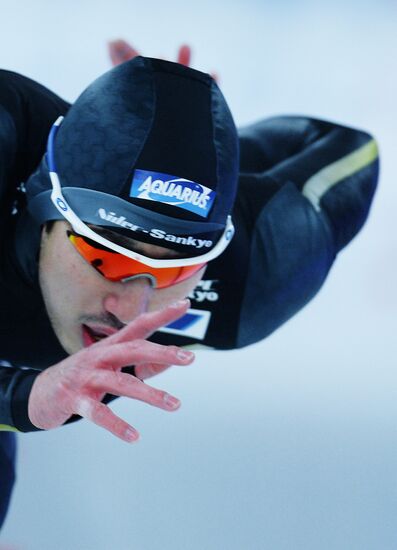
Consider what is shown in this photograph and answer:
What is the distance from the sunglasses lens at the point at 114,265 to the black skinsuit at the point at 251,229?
0.17 meters

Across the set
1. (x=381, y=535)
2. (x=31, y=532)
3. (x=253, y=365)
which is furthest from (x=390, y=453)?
(x=31, y=532)

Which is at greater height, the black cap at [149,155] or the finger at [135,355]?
the black cap at [149,155]

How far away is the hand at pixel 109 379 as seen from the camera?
1.34 meters

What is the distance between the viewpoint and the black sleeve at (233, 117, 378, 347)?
93.7 inches

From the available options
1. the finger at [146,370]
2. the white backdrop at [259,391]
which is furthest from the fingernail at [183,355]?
the white backdrop at [259,391]

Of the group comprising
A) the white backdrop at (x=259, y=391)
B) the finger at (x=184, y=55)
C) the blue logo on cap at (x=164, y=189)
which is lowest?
the white backdrop at (x=259, y=391)

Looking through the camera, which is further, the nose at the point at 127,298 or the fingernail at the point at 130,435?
the nose at the point at 127,298

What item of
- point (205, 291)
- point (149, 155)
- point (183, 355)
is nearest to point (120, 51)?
point (205, 291)

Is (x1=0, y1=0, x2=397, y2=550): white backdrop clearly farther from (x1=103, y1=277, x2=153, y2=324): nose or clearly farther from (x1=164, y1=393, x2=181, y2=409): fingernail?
(x1=164, y1=393, x2=181, y2=409): fingernail

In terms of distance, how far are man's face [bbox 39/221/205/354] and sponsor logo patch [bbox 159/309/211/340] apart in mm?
327

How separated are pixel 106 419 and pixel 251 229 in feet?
3.71

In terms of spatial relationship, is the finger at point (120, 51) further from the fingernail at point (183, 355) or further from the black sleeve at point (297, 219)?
the fingernail at point (183, 355)

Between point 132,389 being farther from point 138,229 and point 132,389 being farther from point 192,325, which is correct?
point 192,325

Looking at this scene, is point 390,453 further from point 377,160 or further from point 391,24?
point 391,24
